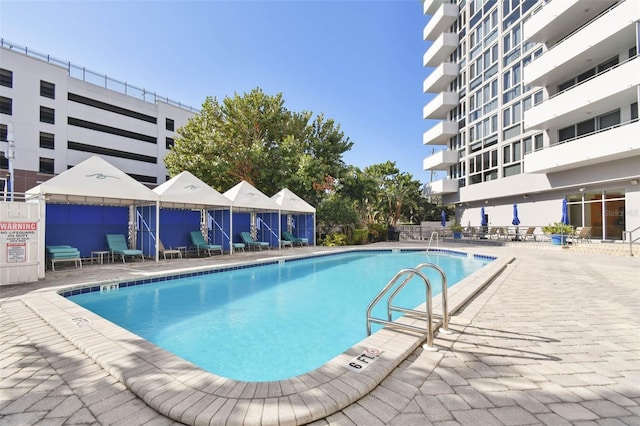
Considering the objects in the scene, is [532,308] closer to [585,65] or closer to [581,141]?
[581,141]

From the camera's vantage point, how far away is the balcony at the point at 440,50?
89.5 ft

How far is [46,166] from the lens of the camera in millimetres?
26156

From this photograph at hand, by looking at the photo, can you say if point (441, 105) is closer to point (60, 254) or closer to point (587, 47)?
point (587, 47)

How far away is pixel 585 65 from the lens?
15.7 meters

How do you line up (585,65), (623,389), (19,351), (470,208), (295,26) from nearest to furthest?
(623,389) < (19,351) < (295,26) < (585,65) < (470,208)

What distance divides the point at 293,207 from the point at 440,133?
17885 millimetres

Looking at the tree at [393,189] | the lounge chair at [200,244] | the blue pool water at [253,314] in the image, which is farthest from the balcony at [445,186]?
the lounge chair at [200,244]

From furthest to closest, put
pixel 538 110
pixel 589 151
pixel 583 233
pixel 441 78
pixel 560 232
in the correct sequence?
pixel 441 78 → pixel 538 110 → pixel 560 232 → pixel 583 233 → pixel 589 151

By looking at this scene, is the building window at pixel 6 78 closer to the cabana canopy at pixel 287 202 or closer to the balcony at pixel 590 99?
the cabana canopy at pixel 287 202

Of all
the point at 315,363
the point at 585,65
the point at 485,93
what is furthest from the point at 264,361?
the point at 485,93

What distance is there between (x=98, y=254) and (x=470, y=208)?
2548 centimetres

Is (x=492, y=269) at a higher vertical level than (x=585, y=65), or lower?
lower

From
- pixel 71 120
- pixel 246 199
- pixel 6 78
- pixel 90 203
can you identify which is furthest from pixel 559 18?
pixel 6 78

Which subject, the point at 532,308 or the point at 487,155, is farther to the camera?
the point at 487,155
